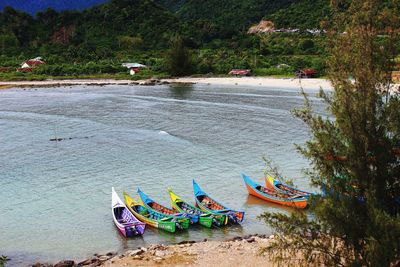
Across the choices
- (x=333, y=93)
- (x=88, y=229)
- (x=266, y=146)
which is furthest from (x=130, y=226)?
(x=266, y=146)

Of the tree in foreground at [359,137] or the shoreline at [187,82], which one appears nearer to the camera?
the tree in foreground at [359,137]

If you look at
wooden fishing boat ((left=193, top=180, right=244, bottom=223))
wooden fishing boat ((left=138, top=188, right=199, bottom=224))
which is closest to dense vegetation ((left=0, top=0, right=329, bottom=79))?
wooden fishing boat ((left=193, top=180, right=244, bottom=223))

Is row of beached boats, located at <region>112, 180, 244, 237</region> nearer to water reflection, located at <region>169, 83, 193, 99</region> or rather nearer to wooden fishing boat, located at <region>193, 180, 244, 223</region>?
wooden fishing boat, located at <region>193, 180, 244, 223</region>

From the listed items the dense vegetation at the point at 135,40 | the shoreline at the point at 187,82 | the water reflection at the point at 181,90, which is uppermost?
the dense vegetation at the point at 135,40

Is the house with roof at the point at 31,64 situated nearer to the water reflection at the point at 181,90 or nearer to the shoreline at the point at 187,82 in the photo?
the shoreline at the point at 187,82

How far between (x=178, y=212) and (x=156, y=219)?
1582mm

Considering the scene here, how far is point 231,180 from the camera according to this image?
109 ft

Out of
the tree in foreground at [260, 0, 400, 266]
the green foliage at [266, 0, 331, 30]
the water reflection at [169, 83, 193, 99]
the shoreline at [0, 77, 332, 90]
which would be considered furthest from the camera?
the green foliage at [266, 0, 331, 30]

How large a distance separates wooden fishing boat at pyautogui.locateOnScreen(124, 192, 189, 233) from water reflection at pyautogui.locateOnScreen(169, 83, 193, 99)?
170 ft

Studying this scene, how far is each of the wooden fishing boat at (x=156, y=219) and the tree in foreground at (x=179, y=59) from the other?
3016 inches

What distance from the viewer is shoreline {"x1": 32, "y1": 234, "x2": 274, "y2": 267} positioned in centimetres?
1953

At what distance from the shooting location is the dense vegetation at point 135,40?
113m

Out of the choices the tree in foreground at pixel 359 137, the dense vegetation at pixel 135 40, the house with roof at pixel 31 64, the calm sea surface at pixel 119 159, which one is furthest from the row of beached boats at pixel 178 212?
the house with roof at pixel 31 64

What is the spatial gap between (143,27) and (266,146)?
11150 centimetres
